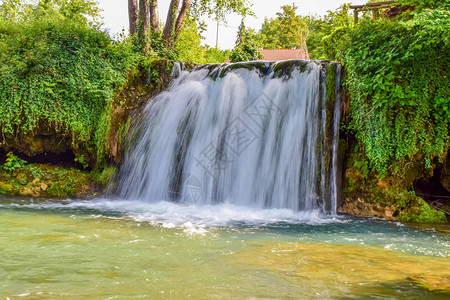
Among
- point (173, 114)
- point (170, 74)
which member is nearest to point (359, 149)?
point (173, 114)

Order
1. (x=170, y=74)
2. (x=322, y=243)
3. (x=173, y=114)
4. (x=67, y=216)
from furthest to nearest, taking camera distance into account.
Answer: (x=170, y=74) → (x=173, y=114) → (x=67, y=216) → (x=322, y=243)

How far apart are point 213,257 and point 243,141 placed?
4380mm

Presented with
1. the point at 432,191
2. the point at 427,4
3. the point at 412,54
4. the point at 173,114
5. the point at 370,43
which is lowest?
the point at 432,191

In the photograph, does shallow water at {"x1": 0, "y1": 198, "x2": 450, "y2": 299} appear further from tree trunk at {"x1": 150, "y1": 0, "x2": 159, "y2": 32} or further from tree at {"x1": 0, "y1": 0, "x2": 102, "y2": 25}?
tree at {"x1": 0, "y1": 0, "x2": 102, "y2": 25}

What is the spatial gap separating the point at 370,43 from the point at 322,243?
4.20 m

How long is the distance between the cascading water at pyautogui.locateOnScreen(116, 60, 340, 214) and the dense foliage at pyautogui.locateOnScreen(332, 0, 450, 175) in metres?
0.84

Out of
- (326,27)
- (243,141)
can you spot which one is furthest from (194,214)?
(326,27)

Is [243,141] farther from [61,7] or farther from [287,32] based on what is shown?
[287,32]

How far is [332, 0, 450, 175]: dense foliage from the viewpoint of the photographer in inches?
238

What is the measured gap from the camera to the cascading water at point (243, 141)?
6.88m

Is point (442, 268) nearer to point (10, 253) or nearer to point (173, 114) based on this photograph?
point (10, 253)

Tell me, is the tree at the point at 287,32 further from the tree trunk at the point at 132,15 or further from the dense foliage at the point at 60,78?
the dense foliage at the point at 60,78

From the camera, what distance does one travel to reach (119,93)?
880 centimetres

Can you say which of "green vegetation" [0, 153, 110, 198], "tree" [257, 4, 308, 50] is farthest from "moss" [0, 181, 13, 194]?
"tree" [257, 4, 308, 50]
